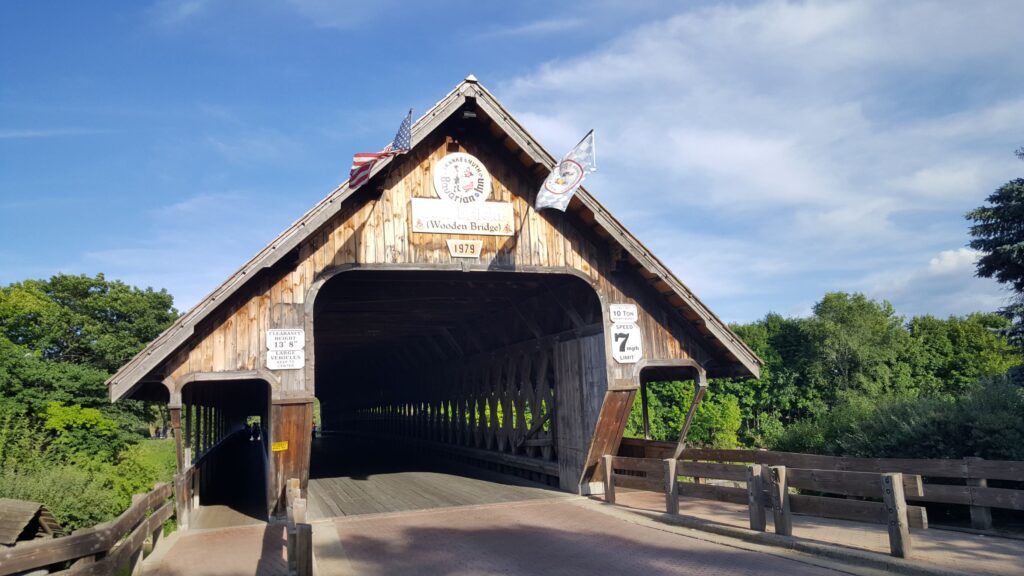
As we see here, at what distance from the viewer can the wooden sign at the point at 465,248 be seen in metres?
12.5

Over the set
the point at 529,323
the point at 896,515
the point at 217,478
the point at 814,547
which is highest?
the point at 529,323

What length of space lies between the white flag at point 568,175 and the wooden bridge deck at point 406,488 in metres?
6.02

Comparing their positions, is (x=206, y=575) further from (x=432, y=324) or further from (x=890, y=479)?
(x=432, y=324)

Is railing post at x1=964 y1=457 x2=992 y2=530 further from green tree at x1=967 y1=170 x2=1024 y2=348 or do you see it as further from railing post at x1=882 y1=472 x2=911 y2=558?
green tree at x1=967 y1=170 x2=1024 y2=348

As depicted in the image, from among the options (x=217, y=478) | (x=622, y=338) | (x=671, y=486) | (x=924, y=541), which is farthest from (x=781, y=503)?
(x=217, y=478)

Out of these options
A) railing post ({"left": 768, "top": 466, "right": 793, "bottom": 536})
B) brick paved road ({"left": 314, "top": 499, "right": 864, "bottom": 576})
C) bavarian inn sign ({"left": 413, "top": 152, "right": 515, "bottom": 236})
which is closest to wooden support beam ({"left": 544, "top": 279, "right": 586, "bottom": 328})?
bavarian inn sign ({"left": 413, "top": 152, "right": 515, "bottom": 236})

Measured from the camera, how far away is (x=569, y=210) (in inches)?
527

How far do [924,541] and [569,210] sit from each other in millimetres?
7984

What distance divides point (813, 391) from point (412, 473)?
107ft

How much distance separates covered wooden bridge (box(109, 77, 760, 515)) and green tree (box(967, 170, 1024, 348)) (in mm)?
13995

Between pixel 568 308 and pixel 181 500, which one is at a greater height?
pixel 568 308

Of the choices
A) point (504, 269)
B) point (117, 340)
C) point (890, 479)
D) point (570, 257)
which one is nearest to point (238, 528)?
point (504, 269)

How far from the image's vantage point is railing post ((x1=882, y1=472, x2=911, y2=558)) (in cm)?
734

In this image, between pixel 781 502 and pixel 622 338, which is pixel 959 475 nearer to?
pixel 781 502
